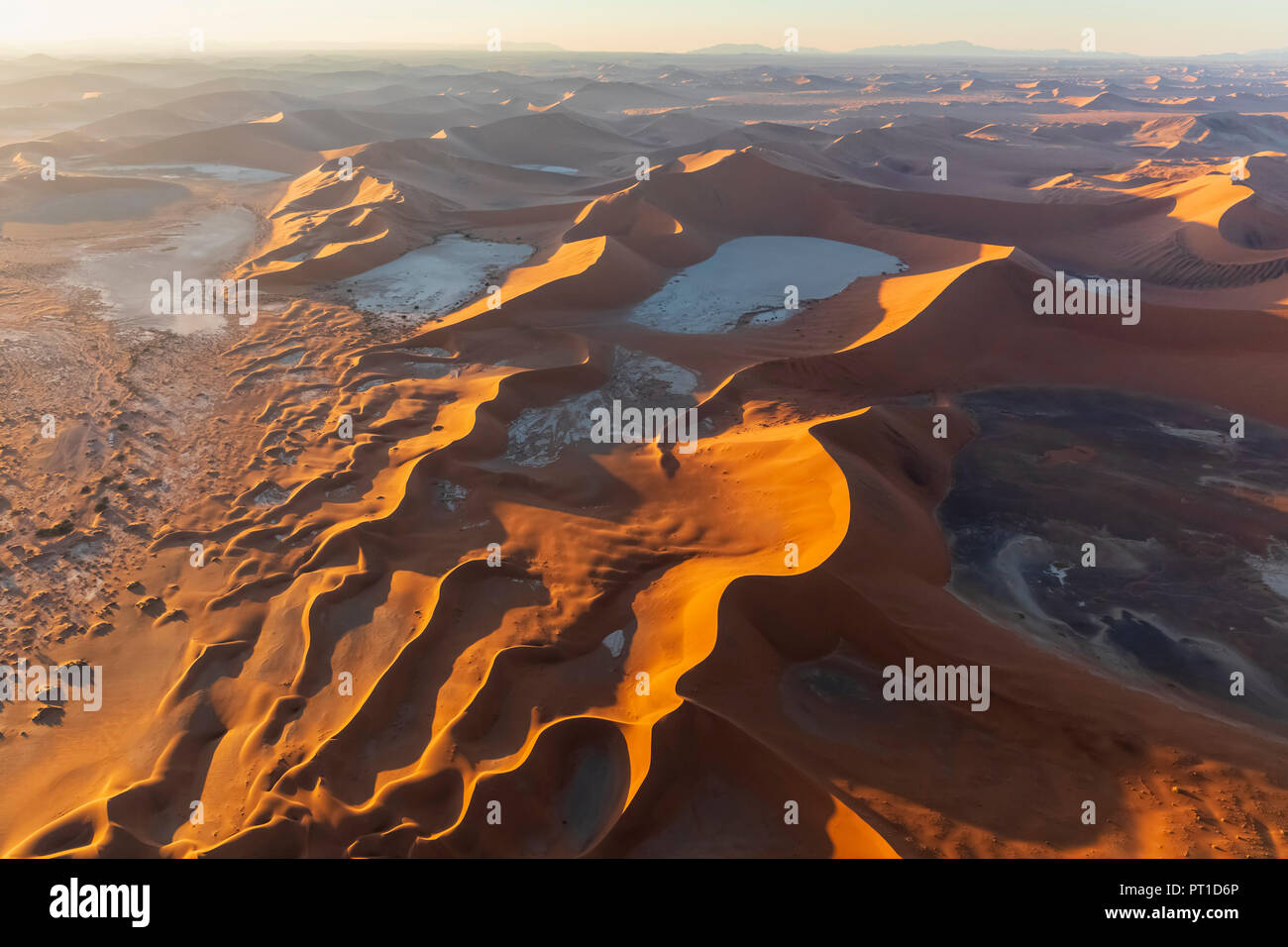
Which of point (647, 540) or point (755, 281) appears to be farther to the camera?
point (755, 281)

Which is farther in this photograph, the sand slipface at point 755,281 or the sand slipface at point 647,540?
the sand slipface at point 755,281

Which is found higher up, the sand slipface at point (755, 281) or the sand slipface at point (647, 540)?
the sand slipface at point (755, 281)

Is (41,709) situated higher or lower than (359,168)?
lower

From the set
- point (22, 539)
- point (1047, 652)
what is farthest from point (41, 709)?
point (1047, 652)

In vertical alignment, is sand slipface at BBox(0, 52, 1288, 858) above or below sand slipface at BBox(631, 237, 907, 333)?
below

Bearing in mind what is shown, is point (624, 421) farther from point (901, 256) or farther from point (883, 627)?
point (901, 256)

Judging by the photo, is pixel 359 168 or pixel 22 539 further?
pixel 359 168

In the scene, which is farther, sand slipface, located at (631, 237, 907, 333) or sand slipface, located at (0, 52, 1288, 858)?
sand slipface, located at (631, 237, 907, 333)
